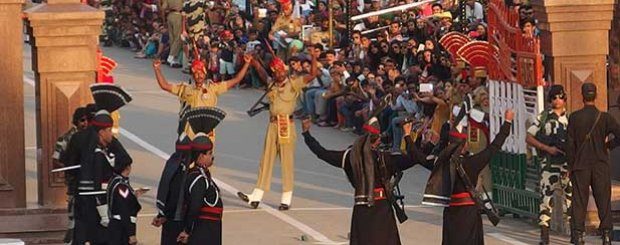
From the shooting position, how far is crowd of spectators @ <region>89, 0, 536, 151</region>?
26.0 m

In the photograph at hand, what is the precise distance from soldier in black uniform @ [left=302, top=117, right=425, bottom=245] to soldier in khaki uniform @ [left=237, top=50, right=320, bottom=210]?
546 centimetres

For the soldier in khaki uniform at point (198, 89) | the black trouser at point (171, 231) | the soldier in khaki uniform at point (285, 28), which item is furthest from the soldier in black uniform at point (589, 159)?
the soldier in khaki uniform at point (285, 28)

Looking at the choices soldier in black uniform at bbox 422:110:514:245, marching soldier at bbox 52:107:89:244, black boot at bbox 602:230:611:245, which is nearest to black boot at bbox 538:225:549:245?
black boot at bbox 602:230:611:245

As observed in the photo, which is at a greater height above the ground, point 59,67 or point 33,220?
point 59,67

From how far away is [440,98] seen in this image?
25250mm

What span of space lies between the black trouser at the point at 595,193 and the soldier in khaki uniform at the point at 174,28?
70.1 feet

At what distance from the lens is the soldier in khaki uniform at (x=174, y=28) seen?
135 feet

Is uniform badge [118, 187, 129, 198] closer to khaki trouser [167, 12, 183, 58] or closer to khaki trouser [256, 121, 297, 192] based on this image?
khaki trouser [256, 121, 297, 192]

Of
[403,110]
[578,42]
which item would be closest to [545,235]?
[578,42]

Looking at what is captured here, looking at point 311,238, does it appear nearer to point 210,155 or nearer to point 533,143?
point 533,143

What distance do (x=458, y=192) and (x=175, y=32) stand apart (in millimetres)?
23268

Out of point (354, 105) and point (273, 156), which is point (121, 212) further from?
point (354, 105)

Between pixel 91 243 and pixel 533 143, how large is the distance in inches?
183

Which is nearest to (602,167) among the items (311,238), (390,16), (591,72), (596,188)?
(596,188)
